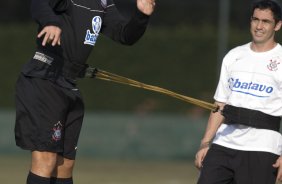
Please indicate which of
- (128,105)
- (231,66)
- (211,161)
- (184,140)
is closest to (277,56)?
(231,66)

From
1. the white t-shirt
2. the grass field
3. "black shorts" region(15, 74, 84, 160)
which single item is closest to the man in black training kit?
"black shorts" region(15, 74, 84, 160)

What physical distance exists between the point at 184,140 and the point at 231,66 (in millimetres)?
10631

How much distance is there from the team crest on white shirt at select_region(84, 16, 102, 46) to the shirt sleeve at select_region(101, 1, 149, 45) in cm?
14

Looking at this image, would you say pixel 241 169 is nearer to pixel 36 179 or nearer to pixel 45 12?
pixel 36 179

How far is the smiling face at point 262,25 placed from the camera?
7508 mm

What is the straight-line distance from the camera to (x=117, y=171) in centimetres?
1597

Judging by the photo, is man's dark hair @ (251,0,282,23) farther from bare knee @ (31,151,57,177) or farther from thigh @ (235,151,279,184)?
bare knee @ (31,151,57,177)

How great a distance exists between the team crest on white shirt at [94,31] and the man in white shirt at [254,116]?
109 centimetres

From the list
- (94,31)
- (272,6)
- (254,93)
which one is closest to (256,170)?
(254,93)

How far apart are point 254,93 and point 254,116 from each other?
176 millimetres

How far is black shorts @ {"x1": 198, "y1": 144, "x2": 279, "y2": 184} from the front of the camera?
24.5 feet

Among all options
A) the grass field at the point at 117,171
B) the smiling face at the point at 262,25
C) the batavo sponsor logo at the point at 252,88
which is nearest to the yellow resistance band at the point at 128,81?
the batavo sponsor logo at the point at 252,88

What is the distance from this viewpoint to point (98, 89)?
2298 cm

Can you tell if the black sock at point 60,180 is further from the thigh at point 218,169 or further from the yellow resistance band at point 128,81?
the thigh at point 218,169
